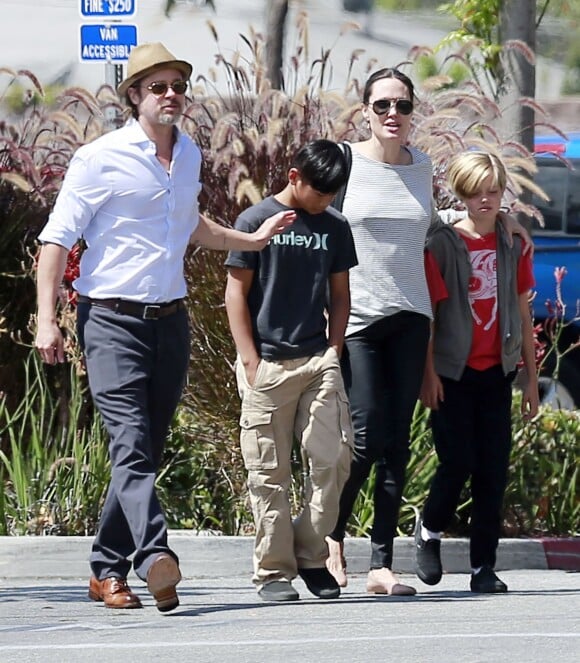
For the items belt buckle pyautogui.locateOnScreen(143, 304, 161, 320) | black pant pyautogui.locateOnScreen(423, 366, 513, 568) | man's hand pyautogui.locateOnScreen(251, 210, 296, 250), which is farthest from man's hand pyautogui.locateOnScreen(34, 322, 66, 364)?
black pant pyautogui.locateOnScreen(423, 366, 513, 568)

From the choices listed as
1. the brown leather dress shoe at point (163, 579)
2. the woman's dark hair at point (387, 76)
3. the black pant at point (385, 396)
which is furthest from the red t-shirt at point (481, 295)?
the brown leather dress shoe at point (163, 579)

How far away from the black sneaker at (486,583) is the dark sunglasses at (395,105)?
182cm

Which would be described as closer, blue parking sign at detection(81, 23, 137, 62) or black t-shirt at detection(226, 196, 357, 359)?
black t-shirt at detection(226, 196, 357, 359)

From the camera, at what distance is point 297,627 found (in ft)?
20.0

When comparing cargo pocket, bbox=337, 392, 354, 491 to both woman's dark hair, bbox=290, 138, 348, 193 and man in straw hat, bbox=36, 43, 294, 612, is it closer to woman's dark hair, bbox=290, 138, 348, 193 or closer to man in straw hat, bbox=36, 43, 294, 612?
man in straw hat, bbox=36, 43, 294, 612

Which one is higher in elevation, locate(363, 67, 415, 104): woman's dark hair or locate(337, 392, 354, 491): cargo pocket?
locate(363, 67, 415, 104): woman's dark hair

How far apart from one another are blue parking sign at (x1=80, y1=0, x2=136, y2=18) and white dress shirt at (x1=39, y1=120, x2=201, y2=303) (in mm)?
3431

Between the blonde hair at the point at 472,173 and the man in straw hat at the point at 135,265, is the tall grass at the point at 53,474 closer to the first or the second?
the man in straw hat at the point at 135,265

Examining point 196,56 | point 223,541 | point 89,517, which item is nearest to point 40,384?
point 89,517

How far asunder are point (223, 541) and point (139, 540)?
1.70 meters

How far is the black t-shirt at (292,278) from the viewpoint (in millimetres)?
6719

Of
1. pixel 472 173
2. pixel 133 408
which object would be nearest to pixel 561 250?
pixel 472 173

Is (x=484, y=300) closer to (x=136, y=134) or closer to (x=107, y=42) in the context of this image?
(x=136, y=134)

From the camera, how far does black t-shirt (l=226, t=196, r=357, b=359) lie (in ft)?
22.0
